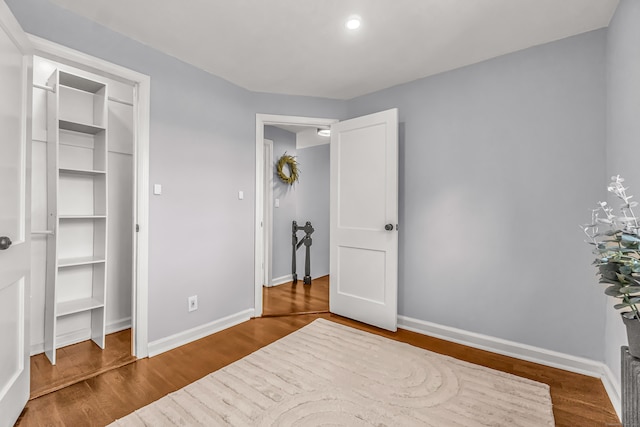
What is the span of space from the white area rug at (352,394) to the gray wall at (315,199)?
99.9 inches

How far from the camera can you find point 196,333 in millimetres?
2641

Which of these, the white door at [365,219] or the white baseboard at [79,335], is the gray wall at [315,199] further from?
the white baseboard at [79,335]

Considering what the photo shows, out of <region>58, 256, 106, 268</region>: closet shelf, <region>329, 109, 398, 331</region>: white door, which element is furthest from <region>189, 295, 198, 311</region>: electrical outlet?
<region>329, 109, 398, 331</region>: white door

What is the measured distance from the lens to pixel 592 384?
1.95m

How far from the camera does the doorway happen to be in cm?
207

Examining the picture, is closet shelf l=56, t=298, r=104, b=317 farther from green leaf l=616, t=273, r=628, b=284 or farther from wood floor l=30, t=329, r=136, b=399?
green leaf l=616, t=273, r=628, b=284

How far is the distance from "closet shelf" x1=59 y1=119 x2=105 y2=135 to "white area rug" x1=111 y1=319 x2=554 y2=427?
2.05m

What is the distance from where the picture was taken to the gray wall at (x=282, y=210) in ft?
14.3

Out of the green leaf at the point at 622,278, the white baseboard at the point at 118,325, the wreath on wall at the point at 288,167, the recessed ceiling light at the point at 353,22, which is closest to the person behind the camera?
the green leaf at the point at 622,278

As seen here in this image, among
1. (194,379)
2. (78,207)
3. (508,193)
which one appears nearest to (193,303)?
(194,379)

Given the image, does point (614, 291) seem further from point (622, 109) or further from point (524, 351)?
point (524, 351)

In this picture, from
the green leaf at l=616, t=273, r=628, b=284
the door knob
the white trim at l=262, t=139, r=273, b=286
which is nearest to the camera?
the green leaf at l=616, t=273, r=628, b=284

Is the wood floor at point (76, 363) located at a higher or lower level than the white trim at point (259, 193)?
lower

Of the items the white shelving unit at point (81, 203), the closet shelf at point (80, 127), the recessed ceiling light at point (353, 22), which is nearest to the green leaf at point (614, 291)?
the recessed ceiling light at point (353, 22)
